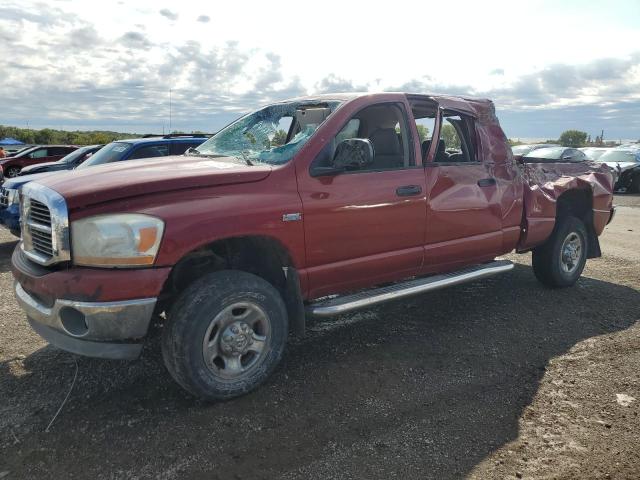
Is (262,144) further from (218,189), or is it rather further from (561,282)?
(561,282)

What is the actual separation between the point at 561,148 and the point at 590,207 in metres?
12.7

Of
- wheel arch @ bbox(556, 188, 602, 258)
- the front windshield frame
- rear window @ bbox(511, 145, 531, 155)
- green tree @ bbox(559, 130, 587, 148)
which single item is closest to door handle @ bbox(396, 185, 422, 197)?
wheel arch @ bbox(556, 188, 602, 258)

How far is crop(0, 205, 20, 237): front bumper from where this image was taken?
7316mm

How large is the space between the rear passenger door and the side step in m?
0.10

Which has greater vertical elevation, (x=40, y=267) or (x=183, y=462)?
(x=40, y=267)

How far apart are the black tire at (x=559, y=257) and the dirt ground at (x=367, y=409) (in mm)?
931

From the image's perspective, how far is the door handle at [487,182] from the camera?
4911mm

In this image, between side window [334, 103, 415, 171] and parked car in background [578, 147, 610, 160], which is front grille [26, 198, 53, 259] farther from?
parked car in background [578, 147, 610, 160]

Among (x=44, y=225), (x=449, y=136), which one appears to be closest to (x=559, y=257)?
(x=449, y=136)

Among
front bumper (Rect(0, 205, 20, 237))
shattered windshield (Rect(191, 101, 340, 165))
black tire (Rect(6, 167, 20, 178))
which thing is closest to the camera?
shattered windshield (Rect(191, 101, 340, 165))

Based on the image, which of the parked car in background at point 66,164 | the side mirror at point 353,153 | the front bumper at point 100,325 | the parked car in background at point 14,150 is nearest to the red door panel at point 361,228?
the side mirror at point 353,153

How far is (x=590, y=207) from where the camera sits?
6.24 metres

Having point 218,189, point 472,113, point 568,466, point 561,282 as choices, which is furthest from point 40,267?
point 561,282

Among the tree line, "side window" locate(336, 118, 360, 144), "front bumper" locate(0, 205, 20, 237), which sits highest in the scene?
the tree line
